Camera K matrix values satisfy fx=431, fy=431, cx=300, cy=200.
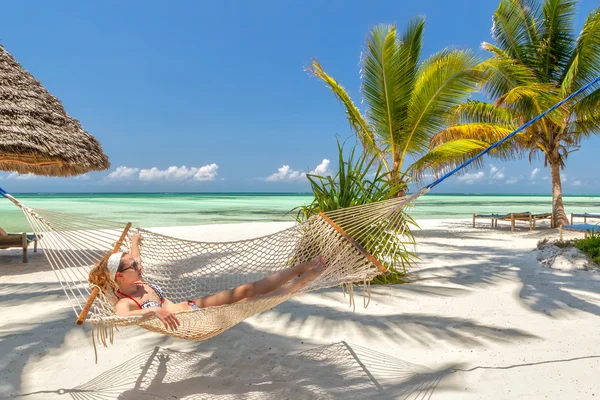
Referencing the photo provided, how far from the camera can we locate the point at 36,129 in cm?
461

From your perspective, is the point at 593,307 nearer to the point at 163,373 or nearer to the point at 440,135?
the point at 163,373

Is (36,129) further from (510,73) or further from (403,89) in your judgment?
(510,73)

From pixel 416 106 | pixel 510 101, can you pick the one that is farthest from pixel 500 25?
pixel 416 106

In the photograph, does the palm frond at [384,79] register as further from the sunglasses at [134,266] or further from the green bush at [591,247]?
the sunglasses at [134,266]

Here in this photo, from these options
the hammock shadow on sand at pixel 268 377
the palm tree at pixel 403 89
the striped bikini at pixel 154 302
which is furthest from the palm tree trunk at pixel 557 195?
the striped bikini at pixel 154 302

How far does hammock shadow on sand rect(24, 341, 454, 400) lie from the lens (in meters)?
1.70

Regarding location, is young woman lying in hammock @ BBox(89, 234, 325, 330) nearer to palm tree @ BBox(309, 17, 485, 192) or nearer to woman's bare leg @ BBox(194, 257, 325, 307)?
woman's bare leg @ BBox(194, 257, 325, 307)

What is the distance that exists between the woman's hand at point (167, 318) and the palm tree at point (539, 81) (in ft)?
21.1

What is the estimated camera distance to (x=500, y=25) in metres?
7.74

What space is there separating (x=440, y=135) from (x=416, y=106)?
8.04ft

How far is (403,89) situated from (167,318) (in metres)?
4.80

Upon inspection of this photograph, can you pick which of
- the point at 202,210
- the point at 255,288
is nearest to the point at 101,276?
the point at 255,288

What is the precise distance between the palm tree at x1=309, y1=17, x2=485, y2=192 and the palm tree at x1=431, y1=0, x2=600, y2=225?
1.41 metres

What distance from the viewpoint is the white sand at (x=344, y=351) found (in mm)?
1730
